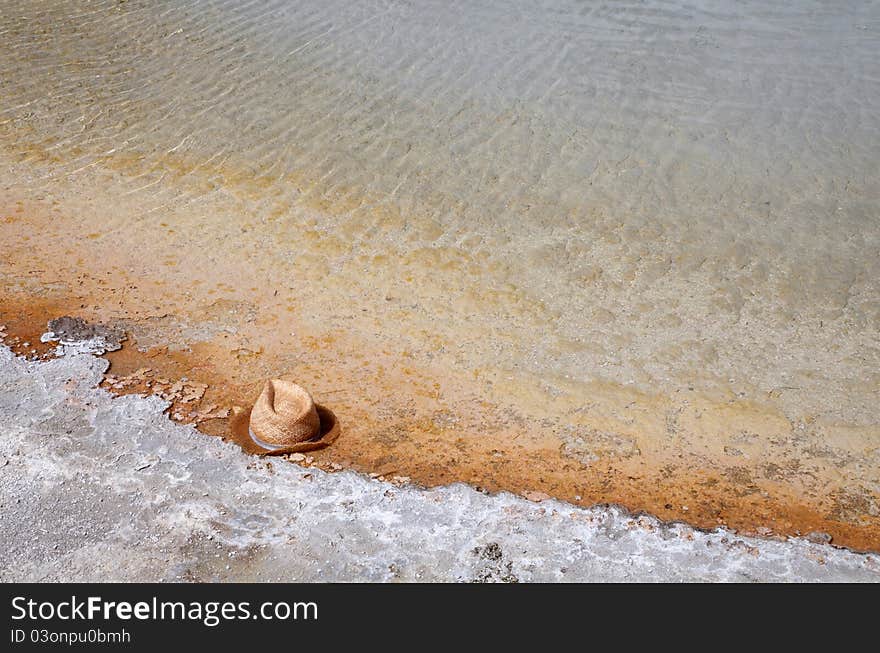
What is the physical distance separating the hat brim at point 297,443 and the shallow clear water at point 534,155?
1.32m

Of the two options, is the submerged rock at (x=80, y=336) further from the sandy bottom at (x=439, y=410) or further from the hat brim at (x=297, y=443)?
the hat brim at (x=297, y=443)

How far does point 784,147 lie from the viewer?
34.2 ft

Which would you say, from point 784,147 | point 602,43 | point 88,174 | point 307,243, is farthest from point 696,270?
point 88,174

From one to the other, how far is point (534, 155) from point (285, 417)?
5.62 metres

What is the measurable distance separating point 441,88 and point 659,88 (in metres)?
3.05

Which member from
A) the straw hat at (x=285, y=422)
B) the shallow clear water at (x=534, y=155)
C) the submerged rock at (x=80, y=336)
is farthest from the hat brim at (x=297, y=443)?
the submerged rock at (x=80, y=336)

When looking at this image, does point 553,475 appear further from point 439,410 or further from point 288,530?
point 288,530

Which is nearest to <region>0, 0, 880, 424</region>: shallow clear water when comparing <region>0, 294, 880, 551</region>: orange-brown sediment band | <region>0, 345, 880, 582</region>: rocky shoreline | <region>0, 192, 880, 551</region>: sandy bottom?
<region>0, 192, 880, 551</region>: sandy bottom

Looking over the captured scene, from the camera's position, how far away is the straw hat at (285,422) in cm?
596

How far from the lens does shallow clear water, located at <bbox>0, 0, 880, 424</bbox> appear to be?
7.72 meters

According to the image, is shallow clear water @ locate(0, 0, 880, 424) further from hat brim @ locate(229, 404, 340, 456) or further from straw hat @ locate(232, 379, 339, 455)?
straw hat @ locate(232, 379, 339, 455)

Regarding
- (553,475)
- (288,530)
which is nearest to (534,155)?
(553,475)

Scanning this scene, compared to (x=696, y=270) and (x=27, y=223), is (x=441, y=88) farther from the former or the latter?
(x=27, y=223)

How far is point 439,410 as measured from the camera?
6594 mm
